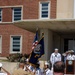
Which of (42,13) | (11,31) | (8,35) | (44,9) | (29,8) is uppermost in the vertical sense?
(29,8)

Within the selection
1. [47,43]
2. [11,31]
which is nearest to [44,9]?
[11,31]

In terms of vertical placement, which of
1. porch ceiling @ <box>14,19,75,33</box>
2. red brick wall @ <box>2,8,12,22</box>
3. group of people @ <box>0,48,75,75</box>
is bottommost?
group of people @ <box>0,48,75,75</box>

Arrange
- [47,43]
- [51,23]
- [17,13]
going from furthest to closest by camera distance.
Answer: [17,13] < [47,43] < [51,23]

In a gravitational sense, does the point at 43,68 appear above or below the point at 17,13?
below

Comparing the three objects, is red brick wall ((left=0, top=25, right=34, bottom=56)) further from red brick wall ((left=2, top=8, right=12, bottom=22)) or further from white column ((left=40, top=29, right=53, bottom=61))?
white column ((left=40, top=29, right=53, bottom=61))

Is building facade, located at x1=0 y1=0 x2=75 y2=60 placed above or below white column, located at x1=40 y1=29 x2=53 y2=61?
above

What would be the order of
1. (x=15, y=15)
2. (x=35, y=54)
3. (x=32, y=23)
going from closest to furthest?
(x=35, y=54)
(x=32, y=23)
(x=15, y=15)

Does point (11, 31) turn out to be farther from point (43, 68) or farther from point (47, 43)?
point (43, 68)

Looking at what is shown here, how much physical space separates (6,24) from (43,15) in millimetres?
4757

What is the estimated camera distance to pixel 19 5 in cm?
3478


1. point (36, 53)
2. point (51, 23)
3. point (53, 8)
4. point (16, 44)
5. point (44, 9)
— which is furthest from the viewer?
point (16, 44)

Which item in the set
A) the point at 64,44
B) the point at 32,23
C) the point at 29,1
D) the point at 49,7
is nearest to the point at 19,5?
the point at 29,1

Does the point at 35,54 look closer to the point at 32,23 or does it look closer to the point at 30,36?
the point at 32,23

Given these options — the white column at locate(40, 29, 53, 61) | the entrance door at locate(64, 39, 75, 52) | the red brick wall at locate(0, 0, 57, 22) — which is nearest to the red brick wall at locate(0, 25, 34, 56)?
the red brick wall at locate(0, 0, 57, 22)
